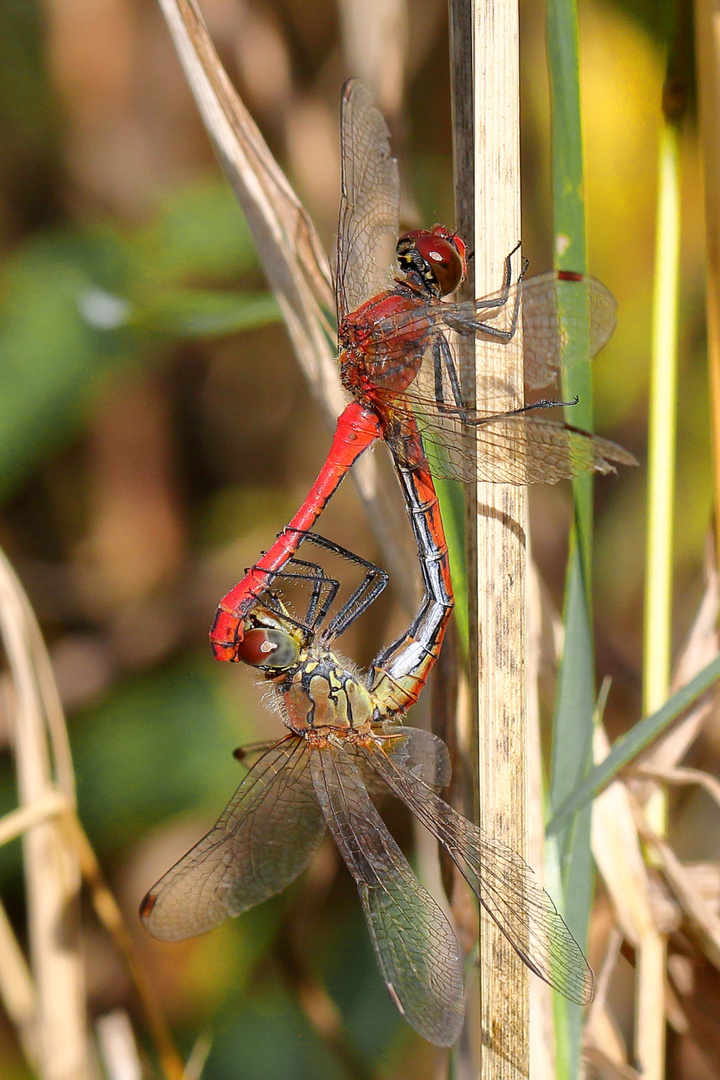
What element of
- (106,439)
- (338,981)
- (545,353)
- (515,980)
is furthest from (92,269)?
(338,981)

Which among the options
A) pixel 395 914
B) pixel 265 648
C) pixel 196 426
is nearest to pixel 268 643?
pixel 265 648

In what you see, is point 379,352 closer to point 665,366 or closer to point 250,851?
point 665,366

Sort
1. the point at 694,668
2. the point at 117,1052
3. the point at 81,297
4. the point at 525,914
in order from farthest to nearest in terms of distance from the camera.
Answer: the point at 81,297 → the point at 117,1052 → the point at 694,668 → the point at 525,914

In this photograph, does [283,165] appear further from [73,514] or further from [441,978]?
[441,978]

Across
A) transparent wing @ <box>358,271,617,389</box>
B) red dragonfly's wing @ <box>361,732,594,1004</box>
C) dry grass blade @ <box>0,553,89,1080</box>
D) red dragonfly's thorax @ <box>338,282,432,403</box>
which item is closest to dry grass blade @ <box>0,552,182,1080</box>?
dry grass blade @ <box>0,553,89,1080</box>

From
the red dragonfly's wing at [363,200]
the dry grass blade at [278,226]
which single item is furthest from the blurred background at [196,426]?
the dry grass blade at [278,226]

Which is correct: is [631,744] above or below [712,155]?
below

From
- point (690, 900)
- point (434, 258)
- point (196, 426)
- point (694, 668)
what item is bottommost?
point (690, 900)
